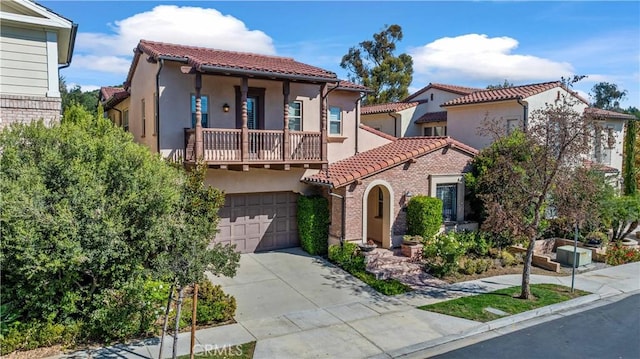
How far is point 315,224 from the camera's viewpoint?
17047mm

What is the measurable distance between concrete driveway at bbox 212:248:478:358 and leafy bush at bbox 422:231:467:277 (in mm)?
2630

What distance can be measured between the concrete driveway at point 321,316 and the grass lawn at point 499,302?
47 centimetres

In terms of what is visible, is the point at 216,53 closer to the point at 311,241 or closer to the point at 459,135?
the point at 311,241

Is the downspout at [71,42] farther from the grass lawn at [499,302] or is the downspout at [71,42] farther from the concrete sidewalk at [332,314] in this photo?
the grass lawn at [499,302]

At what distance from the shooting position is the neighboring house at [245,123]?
1501 centimetres

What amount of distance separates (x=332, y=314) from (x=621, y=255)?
13.4 meters

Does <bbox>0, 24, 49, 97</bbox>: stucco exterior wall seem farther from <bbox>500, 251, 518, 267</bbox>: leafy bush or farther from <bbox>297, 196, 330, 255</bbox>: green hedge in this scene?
<bbox>500, 251, 518, 267</bbox>: leafy bush

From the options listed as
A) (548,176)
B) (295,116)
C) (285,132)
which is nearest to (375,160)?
(295,116)

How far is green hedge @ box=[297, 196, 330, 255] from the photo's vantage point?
56.0 ft

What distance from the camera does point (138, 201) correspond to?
29.4 ft

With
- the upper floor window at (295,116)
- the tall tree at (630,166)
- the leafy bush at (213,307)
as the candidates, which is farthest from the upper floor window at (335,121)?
the tall tree at (630,166)

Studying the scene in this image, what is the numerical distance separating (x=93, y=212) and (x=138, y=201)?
32.5 inches

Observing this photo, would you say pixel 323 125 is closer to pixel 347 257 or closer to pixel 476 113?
pixel 347 257

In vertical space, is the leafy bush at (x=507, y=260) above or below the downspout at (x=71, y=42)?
below
